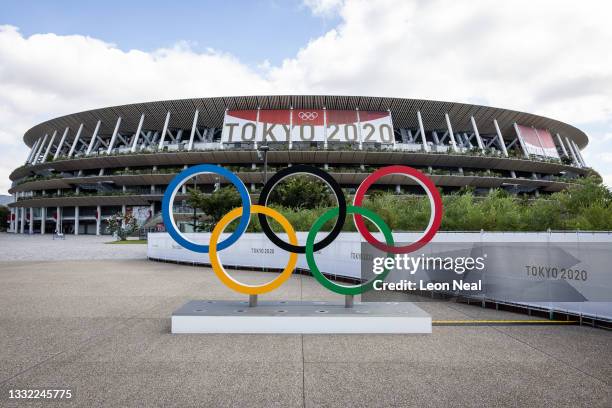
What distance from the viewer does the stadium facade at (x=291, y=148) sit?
4881 cm

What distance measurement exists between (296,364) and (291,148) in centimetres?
4326

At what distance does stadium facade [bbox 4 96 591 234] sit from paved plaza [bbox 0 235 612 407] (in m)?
38.8

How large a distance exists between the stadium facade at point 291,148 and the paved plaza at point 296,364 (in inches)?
1526

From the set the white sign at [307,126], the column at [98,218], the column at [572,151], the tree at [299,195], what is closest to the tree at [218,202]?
the tree at [299,195]

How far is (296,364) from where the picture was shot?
4.91m

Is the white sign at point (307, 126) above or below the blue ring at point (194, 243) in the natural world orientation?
above

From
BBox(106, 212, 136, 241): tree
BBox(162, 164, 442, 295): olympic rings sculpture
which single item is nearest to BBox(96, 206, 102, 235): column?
BBox(106, 212, 136, 241): tree

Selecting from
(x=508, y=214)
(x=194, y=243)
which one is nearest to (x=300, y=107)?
(x=508, y=214)

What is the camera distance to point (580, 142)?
69312 millimetres

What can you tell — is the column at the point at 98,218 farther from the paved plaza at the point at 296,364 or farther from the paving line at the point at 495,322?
the paving line at the point at 495,322

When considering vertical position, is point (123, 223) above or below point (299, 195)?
below

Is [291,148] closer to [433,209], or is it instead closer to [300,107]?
[300,107]

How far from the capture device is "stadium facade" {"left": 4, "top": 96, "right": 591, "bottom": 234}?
4881 centimetres

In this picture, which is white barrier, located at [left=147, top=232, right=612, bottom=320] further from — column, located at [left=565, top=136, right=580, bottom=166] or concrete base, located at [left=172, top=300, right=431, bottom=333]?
column, located at [left=565, top=136, right=580, bottom=166]
